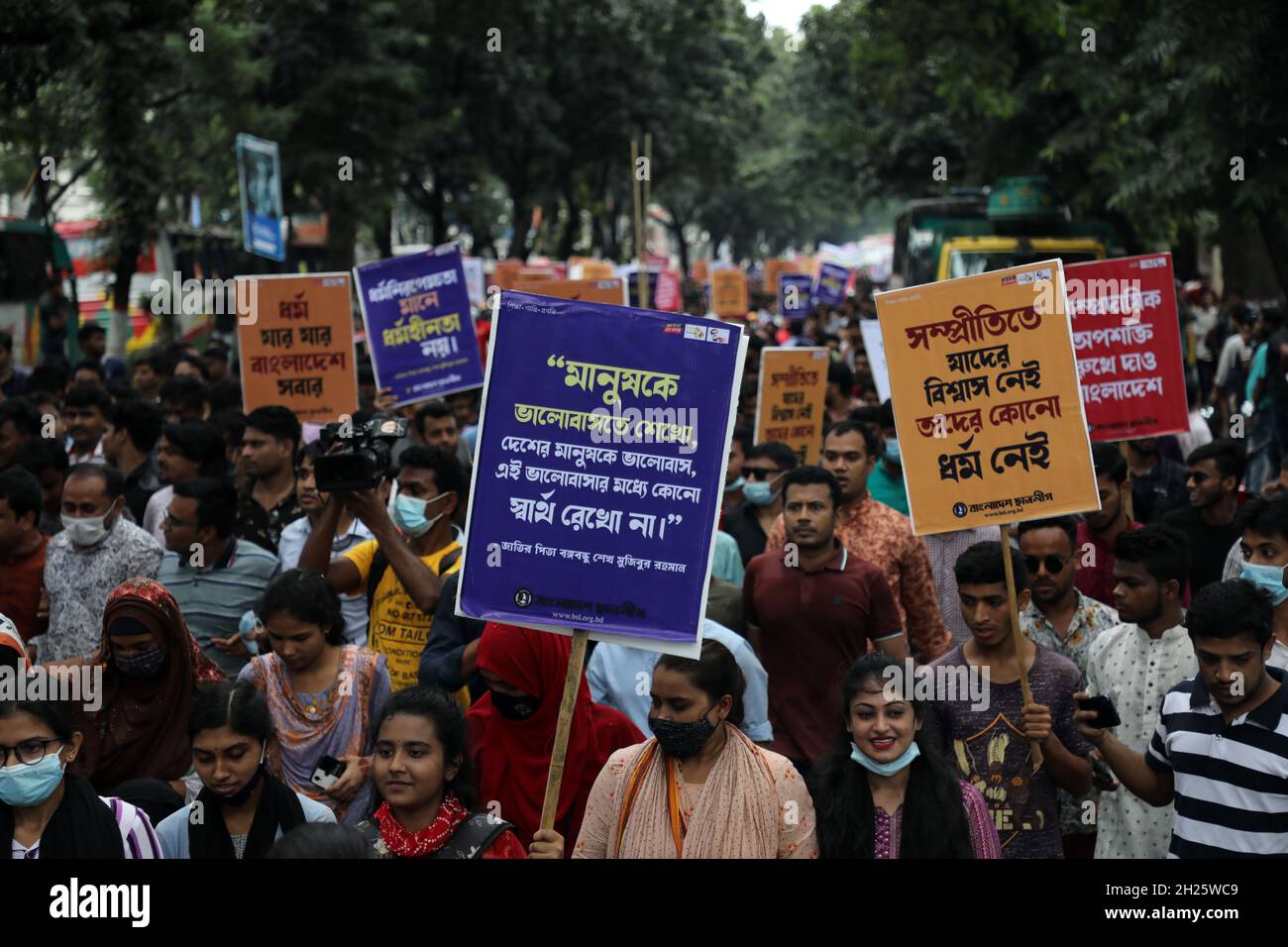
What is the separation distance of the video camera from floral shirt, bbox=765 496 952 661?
5.36 feet

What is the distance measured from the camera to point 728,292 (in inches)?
1144

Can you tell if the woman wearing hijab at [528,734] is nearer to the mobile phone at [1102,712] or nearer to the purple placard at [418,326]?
the mobile phone at [1102,712]

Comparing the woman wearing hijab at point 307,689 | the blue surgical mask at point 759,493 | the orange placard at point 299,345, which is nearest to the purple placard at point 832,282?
the orange placard at point 299,345

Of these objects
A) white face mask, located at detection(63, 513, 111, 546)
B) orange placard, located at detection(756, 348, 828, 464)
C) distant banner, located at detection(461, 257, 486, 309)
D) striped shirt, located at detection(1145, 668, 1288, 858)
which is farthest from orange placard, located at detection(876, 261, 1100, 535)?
distant banner, located at detection(461, 257, 486, 309)

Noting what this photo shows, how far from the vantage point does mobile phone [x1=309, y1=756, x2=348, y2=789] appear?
508 centimetres

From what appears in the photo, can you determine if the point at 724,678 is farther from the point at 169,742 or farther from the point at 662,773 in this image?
the point at 169,742

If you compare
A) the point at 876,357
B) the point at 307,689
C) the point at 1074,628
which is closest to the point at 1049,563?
the point at 1074,628

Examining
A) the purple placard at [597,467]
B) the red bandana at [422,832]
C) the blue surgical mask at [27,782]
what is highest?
the purple placard at [597,467]

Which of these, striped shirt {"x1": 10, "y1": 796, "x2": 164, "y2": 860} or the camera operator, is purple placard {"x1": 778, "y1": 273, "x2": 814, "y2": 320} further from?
striped shirt {"x1": 10, "y1": 796, "x2": 164, "y2": 860}

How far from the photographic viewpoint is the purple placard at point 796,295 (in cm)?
2716

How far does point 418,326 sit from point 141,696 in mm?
5556

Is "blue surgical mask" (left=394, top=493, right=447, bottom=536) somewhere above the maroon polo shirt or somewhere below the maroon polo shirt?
above

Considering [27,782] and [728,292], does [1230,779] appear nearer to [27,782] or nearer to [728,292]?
[27,782]

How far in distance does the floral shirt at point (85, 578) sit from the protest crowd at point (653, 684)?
1 cm
